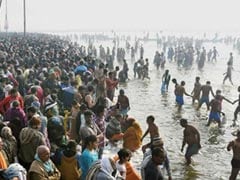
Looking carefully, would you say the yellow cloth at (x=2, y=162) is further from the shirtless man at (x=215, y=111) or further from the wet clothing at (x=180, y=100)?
the wet clothing at (x=180, y=100)

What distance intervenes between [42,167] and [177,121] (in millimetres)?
10295

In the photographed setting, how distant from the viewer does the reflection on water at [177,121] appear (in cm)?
1113

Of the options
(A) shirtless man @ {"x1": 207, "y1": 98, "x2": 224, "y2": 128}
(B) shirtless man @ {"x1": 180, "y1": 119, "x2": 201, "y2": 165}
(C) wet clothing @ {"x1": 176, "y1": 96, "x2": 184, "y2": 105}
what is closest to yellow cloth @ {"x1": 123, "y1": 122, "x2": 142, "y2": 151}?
(B) shirtless man @ {"x1": 180, "y1": 119, "x2": 201, "y2": 165}

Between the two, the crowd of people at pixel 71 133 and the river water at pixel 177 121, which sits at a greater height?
the crowd of people at pixel 71 133

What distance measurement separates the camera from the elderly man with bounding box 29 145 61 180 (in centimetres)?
632

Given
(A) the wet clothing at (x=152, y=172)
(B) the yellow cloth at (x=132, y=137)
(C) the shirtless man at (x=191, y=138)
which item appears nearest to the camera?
(A) the wet clothing at (x=152, y=172)

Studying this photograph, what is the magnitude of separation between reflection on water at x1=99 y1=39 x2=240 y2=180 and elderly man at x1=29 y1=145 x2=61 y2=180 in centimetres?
450

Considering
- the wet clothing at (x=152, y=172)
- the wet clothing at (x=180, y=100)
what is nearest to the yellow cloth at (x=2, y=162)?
the wet clothing at (x=152, y=172)

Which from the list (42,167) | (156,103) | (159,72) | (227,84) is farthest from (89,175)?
(159,72)

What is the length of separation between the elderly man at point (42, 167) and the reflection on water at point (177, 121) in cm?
450

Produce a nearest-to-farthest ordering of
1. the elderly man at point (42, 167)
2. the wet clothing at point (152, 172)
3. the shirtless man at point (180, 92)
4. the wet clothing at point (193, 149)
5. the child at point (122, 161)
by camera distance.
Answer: the elderly man at point (42, 167), the wet clothing at point (152, 172), the child at point (122, 161), the wet clothing at point (193, 149), the shirtless man at point (180, 92)

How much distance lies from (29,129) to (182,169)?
471 cm

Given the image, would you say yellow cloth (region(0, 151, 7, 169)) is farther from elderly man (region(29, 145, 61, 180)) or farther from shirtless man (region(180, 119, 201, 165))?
shirtless man (region(180, 119, 201, 165))

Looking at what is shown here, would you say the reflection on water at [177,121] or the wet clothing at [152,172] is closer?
the wet clothing at [152,172]
